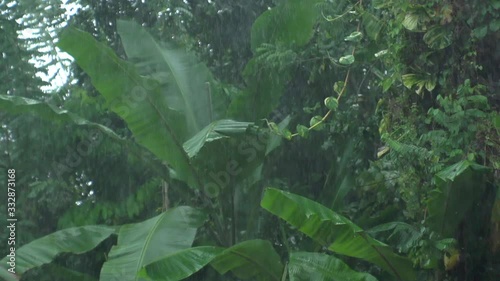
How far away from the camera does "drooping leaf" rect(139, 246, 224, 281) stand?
5133 mm

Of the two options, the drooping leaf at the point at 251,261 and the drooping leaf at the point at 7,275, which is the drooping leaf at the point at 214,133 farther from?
the drooping leaf at the point at 7,275

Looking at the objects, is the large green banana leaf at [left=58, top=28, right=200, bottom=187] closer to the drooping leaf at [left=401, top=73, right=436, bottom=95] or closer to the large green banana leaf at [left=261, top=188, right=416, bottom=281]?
the large green banana leaf at [left=261, top=188, right=416, bottom=281]

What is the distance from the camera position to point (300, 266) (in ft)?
17.6

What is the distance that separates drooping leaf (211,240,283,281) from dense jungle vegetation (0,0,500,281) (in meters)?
0.01

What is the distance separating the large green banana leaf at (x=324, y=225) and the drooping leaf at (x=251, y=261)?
0.50 metres

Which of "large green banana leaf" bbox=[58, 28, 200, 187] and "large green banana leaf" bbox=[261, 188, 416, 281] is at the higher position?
"large green banana leaf" bbox=[58, 28, 200, 187]

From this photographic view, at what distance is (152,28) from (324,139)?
205cm

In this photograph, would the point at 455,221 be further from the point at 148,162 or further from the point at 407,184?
the point at 148,162

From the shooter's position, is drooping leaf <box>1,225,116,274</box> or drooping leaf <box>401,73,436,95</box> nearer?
drooping leaf <box>401,73,436,95</box>

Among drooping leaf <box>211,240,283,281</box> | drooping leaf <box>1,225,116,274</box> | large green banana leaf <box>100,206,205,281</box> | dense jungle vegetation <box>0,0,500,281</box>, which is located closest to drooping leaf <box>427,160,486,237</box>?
dense jungle vegetation <box>0,0,500,281</box>

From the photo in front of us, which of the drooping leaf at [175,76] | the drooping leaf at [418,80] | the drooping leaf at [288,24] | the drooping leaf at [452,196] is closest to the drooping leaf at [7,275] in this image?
the drooping leaf at [175,76]

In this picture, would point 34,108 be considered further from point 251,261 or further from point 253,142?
point 251,261

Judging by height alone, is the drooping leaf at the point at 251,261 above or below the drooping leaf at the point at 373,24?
below

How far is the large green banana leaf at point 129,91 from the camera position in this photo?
637cm
